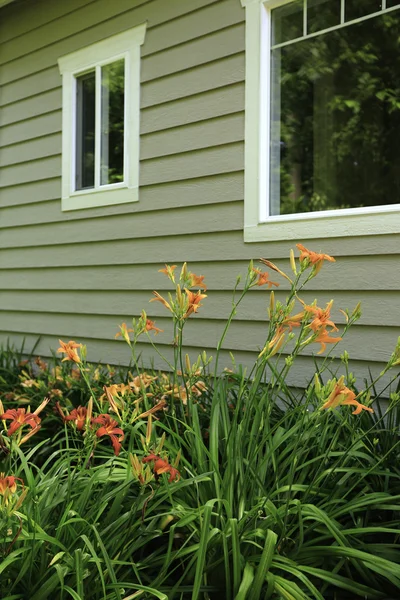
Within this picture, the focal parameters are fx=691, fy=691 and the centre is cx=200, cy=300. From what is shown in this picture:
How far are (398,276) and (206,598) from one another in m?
1.92

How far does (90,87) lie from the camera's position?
5379 millimetres

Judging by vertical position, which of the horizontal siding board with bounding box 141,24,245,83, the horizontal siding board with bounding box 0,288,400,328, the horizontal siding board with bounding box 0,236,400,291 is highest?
the horizontal siding board with bounding box 141,24,245,83

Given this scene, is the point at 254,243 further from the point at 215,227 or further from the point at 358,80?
the point at 358,80

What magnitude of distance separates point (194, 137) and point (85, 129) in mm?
1359

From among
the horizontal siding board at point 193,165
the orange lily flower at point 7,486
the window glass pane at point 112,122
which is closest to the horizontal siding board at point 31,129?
the window glass pane at point 112,122

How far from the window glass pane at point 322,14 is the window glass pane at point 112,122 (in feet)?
5.55

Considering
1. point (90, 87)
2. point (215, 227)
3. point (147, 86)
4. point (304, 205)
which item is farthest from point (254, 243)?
point (90, 87)

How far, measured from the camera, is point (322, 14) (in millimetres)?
3842

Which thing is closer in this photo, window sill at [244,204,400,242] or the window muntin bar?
window sill at [244,204,400,242]

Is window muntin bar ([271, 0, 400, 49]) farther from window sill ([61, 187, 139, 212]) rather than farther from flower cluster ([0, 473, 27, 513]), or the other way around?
flower cluster ([0, 473, 27, 513])

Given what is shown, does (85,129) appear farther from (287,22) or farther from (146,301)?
(287,22)

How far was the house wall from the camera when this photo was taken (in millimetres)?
3730

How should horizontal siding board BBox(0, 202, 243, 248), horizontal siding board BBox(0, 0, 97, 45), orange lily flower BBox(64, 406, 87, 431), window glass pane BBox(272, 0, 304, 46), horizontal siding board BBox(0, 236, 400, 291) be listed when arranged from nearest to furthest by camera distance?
1. orange lily flower BBox(64, 406, 87, 431)
2. horizontal siding board BBox(0, 236, 400, 291)
3. window glass pane BBox(272, 0, 304, 46)
4. horizontal siding board BBox(0, 202, 243, 248)
5. horizontal siding board BBox(0, 0, 97, 45)

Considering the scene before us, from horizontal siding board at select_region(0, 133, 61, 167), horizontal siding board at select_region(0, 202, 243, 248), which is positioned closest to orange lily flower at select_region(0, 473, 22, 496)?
horizontal siding board at select_region(0, 202, 243, 248)
